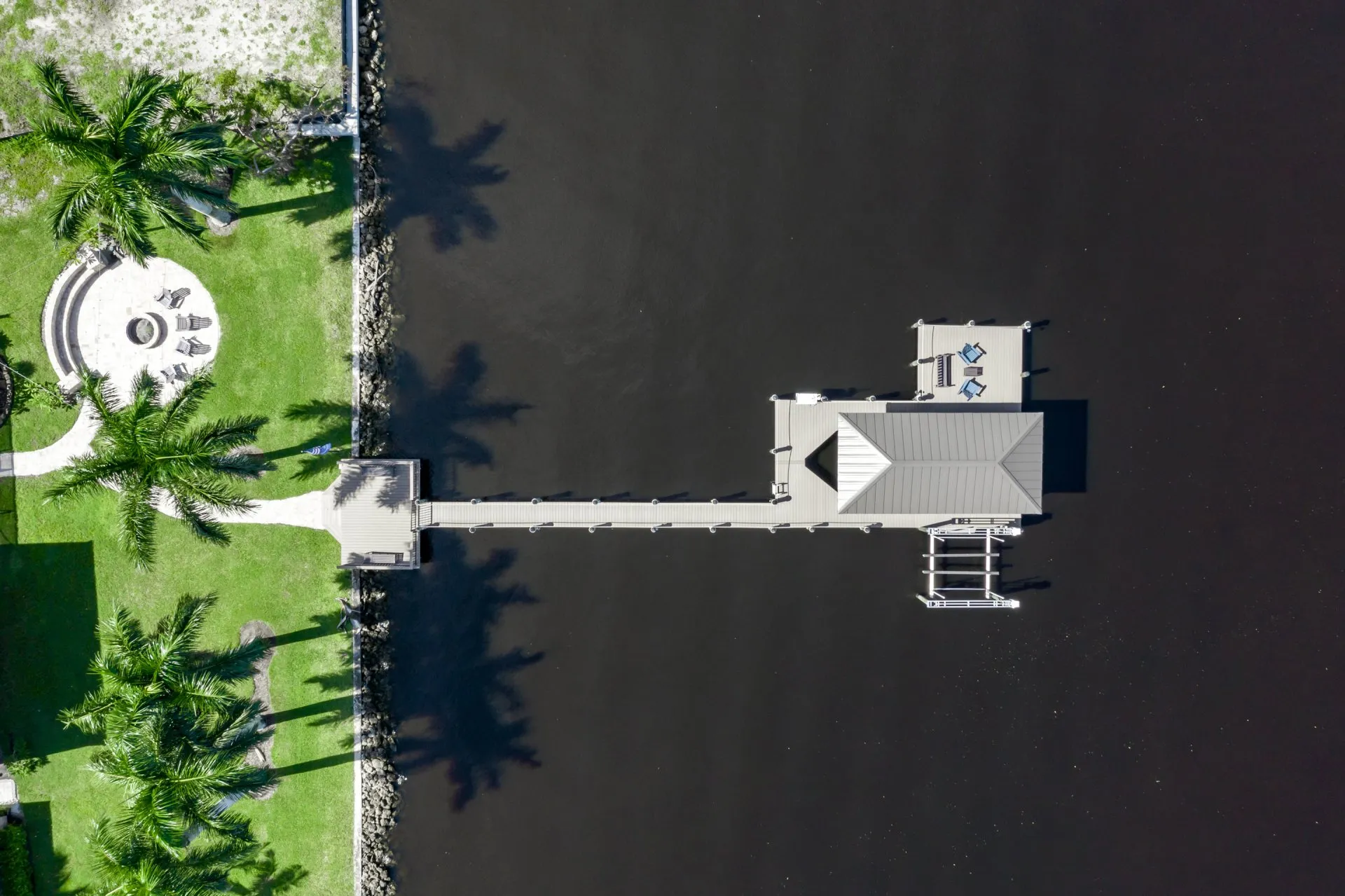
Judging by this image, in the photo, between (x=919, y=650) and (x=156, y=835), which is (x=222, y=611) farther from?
(x=919, y=650)

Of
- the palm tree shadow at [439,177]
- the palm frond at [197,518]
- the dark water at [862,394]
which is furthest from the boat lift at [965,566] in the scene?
the palm frond at [197,518]

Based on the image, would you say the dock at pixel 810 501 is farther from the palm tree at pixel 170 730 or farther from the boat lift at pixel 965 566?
the palm tree at pixel 170 730

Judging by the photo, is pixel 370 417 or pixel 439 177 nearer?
pixel 370 417

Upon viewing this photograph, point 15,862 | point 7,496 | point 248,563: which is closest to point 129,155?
point 248,563

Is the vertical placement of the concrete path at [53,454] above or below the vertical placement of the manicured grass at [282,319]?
below

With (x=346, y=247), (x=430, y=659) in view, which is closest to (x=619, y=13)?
(x=346, y=247)

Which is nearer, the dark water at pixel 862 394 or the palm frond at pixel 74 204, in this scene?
the palm frond at pixel 74 204

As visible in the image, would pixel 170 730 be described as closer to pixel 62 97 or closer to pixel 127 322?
pixel 127 322
